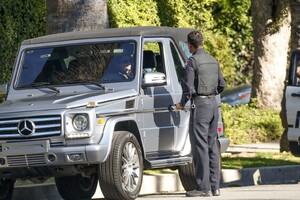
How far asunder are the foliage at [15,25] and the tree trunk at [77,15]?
375 centimetres

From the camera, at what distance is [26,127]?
40.9 ft

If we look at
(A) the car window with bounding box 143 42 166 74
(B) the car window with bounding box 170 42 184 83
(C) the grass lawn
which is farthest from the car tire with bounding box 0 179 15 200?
(C) the grass lawn

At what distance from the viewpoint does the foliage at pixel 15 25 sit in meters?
19.9

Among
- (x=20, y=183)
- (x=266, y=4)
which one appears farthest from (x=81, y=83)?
(x=266, y=4)

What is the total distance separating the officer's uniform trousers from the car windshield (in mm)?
886

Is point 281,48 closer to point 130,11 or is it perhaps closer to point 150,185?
point 130,11

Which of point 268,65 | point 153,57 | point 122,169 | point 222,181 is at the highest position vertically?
point 268,65

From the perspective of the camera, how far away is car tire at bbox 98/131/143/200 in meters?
12.5

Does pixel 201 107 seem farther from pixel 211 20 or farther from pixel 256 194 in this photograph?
pixel 211 20

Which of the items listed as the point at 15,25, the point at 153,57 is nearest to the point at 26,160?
the point at 153,57

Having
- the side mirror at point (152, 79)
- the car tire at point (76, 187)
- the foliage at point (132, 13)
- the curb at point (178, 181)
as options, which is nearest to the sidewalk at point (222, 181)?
the curb at point (178, 181)

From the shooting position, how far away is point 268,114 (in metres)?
26.0

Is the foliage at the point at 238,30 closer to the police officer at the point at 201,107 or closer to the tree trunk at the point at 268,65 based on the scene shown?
the tree trunk at the point at 268,65

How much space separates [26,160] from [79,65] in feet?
6.02
